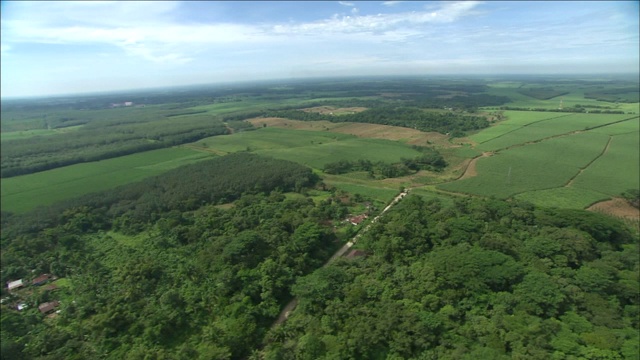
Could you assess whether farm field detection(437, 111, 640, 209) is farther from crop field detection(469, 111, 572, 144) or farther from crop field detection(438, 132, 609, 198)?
crop field detection(469, 111, 572, 144)

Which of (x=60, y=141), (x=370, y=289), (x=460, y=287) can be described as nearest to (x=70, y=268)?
(x=370, y=289)

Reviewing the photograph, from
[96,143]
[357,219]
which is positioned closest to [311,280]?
[357,219]

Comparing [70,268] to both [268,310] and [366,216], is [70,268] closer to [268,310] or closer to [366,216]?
[268,310]

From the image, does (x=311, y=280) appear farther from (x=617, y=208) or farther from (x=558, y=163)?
(x=558, y=163)

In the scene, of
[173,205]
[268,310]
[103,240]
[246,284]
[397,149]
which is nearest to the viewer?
[268,310]

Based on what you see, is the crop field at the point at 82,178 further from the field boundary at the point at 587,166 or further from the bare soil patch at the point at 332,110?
the field boundary at the point at 587,166
